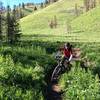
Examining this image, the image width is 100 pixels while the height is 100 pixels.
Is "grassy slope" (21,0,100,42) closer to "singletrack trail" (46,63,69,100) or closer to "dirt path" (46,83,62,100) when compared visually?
"singletrack trail" (46,63,69,100)

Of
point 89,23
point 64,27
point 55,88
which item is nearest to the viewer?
point 55,88

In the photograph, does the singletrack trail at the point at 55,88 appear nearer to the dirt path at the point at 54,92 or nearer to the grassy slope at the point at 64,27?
the dirt path at the point at 54,92

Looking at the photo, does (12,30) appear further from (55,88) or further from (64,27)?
(64,27)

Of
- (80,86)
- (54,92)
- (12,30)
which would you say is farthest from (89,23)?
(80,86)

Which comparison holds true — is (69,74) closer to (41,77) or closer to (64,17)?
(41,77)

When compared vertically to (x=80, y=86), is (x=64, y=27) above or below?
below

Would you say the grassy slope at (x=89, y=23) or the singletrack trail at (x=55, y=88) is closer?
the singletrack trail at (x=55, y=88)

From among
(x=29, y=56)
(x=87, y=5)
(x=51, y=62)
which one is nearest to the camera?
(x=51, y=62)

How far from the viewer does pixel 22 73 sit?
2092cm

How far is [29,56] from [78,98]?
13.3 m

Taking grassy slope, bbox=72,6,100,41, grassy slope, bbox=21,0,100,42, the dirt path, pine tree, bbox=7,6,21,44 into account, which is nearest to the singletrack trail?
the dirt path

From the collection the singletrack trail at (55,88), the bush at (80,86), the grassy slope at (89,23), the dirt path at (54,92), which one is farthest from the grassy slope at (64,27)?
the bush at (80,86)

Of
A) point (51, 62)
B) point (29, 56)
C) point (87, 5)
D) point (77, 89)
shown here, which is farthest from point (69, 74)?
point (87, 5)

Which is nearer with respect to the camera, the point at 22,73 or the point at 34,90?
the point at 34,90
